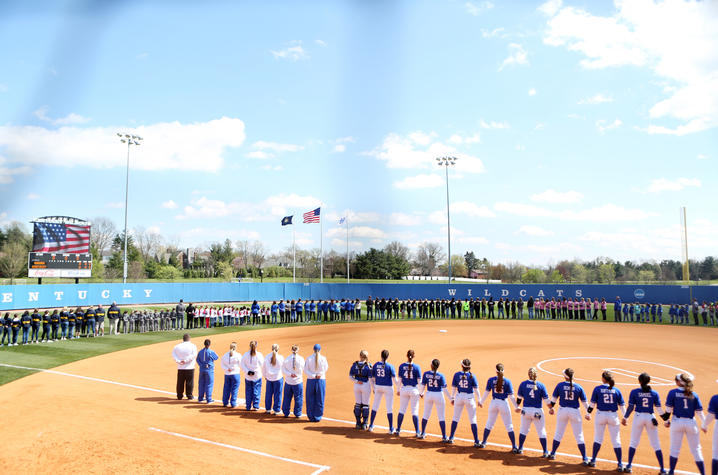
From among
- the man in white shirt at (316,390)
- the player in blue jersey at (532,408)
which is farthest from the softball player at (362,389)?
the player in blue jersey at (532,408)

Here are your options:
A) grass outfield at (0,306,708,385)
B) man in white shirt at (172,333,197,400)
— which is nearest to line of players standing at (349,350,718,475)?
man in white shirt at (172,333,197,400)

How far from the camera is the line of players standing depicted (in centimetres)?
833

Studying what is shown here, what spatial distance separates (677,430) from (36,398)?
16078 millimetres

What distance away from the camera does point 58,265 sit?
35.9 metres

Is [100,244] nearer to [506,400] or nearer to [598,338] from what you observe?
[598,338]

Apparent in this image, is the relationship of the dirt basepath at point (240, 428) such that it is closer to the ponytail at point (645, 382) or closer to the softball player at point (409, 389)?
the softball player at point (409, 389)

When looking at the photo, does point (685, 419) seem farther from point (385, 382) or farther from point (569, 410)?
point (385, 382)

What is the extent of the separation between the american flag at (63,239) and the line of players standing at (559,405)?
30.7m

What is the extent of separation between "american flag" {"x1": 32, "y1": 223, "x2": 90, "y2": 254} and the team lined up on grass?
197 inches

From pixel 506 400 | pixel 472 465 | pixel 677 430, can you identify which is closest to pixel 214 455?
pixel 472 465

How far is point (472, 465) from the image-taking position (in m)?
8.62

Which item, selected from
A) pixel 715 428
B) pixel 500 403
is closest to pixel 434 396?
pixel 500 403

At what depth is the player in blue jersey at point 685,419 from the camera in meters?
8.23

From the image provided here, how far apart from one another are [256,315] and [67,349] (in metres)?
13.4
